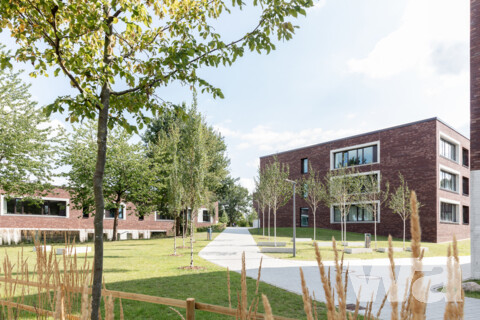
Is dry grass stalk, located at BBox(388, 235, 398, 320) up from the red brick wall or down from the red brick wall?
up

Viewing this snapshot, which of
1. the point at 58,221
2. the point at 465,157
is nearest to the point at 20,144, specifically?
the point at 58,221

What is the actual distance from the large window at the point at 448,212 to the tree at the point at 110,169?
25.2m

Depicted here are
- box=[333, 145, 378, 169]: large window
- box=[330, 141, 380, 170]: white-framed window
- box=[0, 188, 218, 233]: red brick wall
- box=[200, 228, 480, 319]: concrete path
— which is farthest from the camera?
box=[333, 145, 378, 169]: large window

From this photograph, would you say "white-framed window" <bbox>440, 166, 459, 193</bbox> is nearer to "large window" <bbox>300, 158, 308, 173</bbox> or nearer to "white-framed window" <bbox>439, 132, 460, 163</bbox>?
"white-framed window" <bbox>439, 132, 460, 163</bbox>

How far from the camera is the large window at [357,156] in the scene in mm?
35156

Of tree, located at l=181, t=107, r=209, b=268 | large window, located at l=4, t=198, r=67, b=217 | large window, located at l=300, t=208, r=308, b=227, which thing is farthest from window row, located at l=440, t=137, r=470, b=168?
large window, located at l=4, t=198, r=67, b=217

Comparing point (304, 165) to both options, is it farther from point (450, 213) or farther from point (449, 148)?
point (450, 213)

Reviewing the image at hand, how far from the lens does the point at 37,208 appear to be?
35.9 meters

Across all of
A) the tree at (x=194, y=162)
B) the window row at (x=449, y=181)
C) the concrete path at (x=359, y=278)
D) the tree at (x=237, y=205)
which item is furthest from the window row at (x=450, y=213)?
the tree at (x=237, y=205)

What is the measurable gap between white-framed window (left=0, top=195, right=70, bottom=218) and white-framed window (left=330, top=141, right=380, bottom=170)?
1064 inches

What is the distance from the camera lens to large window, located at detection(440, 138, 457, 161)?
104 ft

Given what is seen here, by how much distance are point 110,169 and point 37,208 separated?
1149 centimetres

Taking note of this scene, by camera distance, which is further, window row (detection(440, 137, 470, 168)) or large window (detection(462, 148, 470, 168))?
large window (detection(462, 148, 470, 168))

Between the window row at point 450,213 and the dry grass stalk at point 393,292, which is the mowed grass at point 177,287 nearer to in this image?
the dry grass stalk at point 393,292
